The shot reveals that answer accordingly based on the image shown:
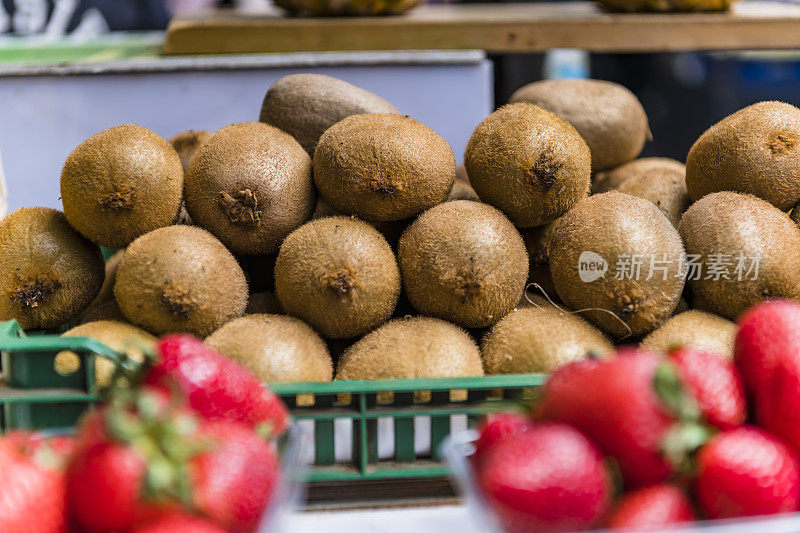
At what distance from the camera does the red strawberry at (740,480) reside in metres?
0.69

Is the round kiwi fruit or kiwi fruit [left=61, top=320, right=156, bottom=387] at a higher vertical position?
the round kiwi fruit

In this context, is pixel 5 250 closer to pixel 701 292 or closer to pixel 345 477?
pixel 345 477

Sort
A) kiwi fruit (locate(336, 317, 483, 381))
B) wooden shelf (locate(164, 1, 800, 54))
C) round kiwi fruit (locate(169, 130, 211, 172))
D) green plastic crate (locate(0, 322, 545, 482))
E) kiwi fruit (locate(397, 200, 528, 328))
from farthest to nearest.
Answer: wooden shelf (locate(164, 1, 800, 54)) < round kiwi fruit (locate(169, 130, 211, 172)) < kiwi fruit (locate(397, 200, 528, 328)) < kiwi fruit (locate(336, 317, 483, 381)) < green plastic crate (locate(0, 322, 545, 482))

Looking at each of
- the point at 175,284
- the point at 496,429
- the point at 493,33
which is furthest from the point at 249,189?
the point at 493,33

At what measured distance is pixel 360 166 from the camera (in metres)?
1.49

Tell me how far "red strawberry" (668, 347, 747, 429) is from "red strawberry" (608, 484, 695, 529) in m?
0.10

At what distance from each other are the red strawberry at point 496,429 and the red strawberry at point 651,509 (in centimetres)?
12

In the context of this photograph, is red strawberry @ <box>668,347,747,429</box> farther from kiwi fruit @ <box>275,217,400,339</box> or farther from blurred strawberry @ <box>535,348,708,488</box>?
kiwi fruit @ <box>275,217,400,339</box>

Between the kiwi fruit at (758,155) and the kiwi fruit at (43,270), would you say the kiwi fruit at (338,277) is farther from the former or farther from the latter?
the kiwi fruit at (758,155)

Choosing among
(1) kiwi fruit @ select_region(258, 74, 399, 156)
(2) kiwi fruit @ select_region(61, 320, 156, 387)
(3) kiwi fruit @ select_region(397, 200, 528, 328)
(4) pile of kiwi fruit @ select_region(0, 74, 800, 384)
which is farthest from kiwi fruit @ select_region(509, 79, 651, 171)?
(2) kiwi fruit @ select_region(61, 320, 156, 387)

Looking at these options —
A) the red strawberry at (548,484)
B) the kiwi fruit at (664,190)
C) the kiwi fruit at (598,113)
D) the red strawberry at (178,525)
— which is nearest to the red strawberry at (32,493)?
the red strawberry at (178,525)

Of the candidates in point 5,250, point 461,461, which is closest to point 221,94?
point 5,250

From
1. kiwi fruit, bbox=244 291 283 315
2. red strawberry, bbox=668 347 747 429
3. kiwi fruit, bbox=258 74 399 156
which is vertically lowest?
kiwi fruit, bbox=244 291 283 315

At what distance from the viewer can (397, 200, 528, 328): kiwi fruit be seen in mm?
1443
